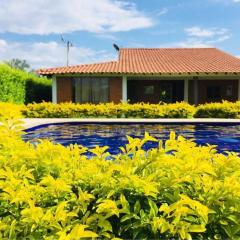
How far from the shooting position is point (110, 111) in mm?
22859

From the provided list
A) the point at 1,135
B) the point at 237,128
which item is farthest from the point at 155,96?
the point at 1,135

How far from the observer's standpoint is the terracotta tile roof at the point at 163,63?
27859 mm

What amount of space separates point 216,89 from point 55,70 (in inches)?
523

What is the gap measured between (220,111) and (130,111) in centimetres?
511

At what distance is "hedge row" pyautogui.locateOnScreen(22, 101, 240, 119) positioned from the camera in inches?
886

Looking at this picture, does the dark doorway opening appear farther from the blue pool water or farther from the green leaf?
the green leaf

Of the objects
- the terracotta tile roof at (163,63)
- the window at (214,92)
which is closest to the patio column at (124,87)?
the terracotta tile roof at (163,63)

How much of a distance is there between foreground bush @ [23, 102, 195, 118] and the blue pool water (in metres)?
3.08

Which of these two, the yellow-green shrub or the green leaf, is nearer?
the green leaf

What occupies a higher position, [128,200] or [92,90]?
[92,90]

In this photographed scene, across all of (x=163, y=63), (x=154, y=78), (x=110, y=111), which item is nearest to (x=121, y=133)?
(x=110, y=111)

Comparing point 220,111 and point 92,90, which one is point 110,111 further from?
point 92,90

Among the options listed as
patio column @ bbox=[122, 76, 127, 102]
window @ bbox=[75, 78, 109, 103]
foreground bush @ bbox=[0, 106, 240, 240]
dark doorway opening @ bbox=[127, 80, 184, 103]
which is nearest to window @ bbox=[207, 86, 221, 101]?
dark doorway opening @ bbox=[127, 80, 184, 103]

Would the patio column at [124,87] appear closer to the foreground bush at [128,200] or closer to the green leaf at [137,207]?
the foreground bush at [128,200]
